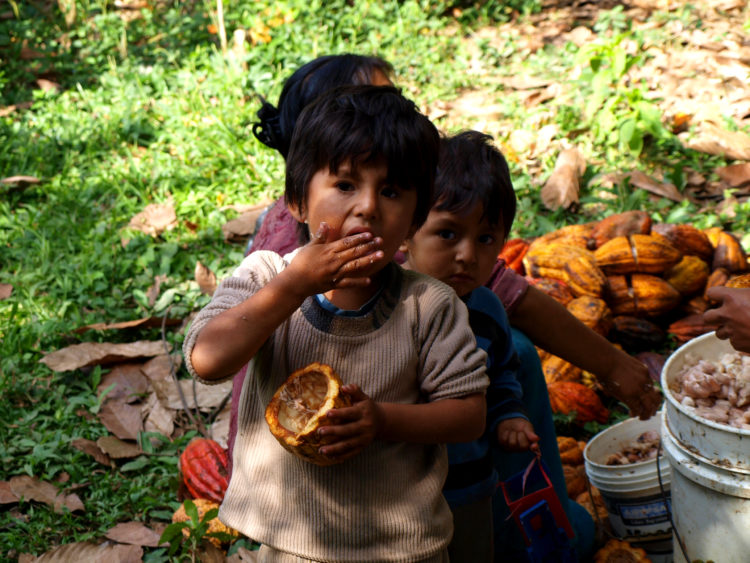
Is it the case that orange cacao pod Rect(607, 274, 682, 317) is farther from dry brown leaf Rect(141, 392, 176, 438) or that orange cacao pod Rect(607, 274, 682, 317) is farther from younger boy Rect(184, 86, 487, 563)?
younger boy Rect(184, 86, 487, 563)

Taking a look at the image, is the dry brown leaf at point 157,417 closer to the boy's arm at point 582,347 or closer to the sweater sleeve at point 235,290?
the boy's arm at point 582,347

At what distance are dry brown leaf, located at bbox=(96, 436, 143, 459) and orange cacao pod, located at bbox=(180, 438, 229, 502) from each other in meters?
0.43

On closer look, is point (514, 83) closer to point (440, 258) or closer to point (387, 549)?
point (440, 258)

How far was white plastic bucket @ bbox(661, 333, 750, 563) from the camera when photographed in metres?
2.37

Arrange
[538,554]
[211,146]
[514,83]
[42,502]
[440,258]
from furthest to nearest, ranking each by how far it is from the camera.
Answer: [514,83] → [211,146] → [42,502] → [440,258] → [538,554]

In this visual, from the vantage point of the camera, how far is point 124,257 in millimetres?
5199

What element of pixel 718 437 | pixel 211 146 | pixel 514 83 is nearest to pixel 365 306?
pixel 718 437

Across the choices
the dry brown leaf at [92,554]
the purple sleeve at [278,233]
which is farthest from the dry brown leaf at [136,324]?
the dry brown leaf at [92,554]

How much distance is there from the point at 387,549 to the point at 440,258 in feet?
3.09

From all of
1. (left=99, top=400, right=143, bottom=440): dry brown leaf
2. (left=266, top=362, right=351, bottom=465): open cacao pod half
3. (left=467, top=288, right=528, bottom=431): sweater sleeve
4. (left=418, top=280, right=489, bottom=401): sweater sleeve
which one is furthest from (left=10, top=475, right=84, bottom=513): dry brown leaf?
(left=418, top=280, right=489, bottom=401): sweater sleeve

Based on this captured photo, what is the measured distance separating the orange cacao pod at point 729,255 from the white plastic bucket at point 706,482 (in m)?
1.94

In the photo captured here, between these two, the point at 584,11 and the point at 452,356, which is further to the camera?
the point at 584,11

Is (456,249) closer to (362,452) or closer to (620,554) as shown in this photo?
(362,452)

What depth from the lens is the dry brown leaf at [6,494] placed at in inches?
134
